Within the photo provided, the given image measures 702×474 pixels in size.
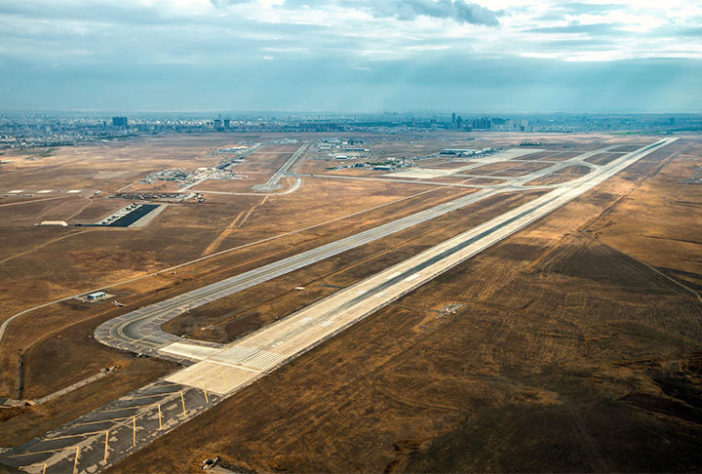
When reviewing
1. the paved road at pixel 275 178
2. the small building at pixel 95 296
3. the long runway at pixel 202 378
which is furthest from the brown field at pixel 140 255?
the paved road at pixel 275 178

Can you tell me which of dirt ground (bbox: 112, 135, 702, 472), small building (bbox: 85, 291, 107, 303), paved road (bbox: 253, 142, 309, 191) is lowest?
dirt ground (bbox: 112, 135, 702, 472)

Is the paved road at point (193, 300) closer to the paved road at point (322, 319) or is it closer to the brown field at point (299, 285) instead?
the brown field at point (299, 285)

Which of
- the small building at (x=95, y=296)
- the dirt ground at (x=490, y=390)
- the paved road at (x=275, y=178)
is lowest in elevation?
the dirt ground at (x=490, y=390)

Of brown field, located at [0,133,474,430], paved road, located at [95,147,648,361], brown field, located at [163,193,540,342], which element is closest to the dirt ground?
brown field, located at [163,193,540,342]

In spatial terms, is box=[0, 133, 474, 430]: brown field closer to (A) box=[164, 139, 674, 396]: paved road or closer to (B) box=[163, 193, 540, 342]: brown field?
Answer: (A) box=[164, 139, 674, 396]: paved road

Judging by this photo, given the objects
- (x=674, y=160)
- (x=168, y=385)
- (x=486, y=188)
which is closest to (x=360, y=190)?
(x=486, y=188)

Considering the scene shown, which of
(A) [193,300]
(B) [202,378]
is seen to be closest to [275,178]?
(A) [193,300]

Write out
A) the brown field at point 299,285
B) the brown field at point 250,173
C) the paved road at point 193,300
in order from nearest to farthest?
the paved road at point 193,300, the brown field at point 299,285, the brown field at point 250,173
